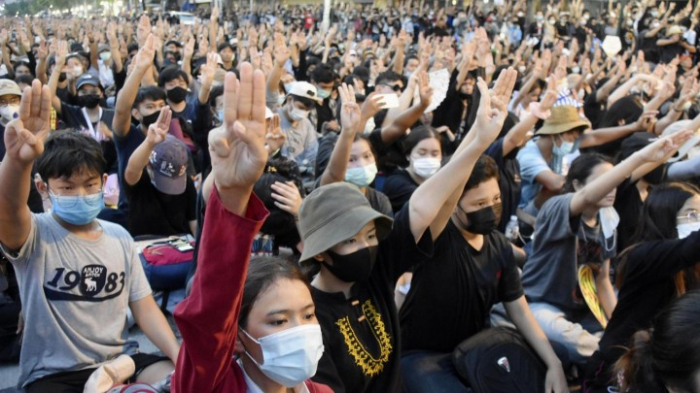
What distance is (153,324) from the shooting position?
2.72 metres

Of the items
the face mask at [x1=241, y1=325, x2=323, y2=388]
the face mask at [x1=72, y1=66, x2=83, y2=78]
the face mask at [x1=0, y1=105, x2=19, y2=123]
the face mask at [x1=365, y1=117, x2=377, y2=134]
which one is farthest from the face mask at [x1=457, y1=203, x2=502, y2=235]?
the face mask at [x1=72, y1=66, x2=83, y2=78]

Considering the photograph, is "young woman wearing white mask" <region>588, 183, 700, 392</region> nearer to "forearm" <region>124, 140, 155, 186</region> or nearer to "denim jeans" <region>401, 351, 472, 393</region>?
"denim jeans" <region>401, 351, 472, 393</region>

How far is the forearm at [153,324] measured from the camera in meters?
2.68

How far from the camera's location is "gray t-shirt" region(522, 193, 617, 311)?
11.0ft

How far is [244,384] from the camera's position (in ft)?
5.73

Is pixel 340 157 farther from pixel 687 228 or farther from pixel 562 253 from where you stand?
pixel 687 228

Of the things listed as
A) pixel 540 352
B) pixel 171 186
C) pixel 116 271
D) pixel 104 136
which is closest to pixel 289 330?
pixel 116 271

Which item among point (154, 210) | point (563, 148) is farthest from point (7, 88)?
point (563, 148)

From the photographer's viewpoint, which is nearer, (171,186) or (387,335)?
(387,335)

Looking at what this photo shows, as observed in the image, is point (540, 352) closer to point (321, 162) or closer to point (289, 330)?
point (289, 330)

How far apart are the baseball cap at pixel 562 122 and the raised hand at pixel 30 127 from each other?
3804 mm

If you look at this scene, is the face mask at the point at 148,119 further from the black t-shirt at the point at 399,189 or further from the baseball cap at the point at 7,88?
the black t-shirt at the point at 399,189

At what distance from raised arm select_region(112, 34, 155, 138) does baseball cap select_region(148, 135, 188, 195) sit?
1.12 feet

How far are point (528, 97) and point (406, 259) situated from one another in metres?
4.99
